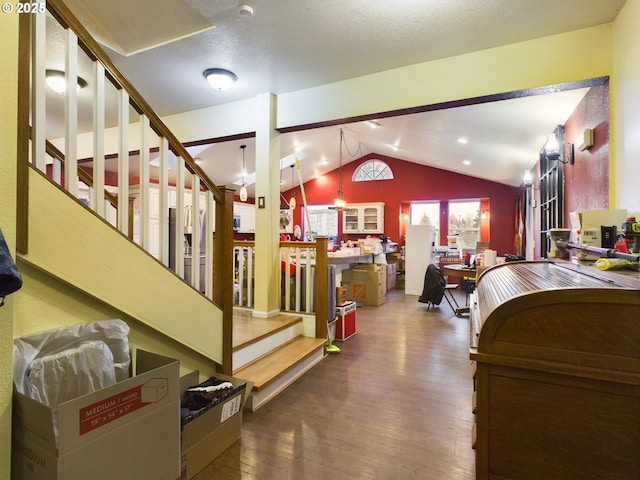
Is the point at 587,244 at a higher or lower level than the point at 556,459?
higher

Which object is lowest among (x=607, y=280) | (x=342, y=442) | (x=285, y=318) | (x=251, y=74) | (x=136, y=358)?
(x=342, y=442)

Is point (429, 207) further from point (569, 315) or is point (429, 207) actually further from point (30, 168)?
point (30, 168)

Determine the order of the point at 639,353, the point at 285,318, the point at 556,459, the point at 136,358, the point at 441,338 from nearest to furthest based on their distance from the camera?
1. the point at 639,353
2. the point at 556,459
3. the point at 136,358
4. the point at 285,318
5. the point at 441,338

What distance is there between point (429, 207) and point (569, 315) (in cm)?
843

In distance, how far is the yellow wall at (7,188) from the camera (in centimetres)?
122

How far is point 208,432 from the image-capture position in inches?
71.9

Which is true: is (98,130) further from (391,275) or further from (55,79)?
(391,275)

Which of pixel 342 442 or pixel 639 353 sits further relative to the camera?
pixel 342 442

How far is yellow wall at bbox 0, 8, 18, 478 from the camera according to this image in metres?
1.22

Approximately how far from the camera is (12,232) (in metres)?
1.25

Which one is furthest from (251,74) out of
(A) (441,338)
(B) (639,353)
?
(A) (441,338)

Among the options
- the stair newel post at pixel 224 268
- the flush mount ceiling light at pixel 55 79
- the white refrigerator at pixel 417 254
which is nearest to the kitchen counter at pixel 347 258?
the white refrigerator at pixel 417 254

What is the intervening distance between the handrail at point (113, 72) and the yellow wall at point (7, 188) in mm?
211

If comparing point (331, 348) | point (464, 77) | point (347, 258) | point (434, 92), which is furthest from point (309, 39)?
point (347, 258)
